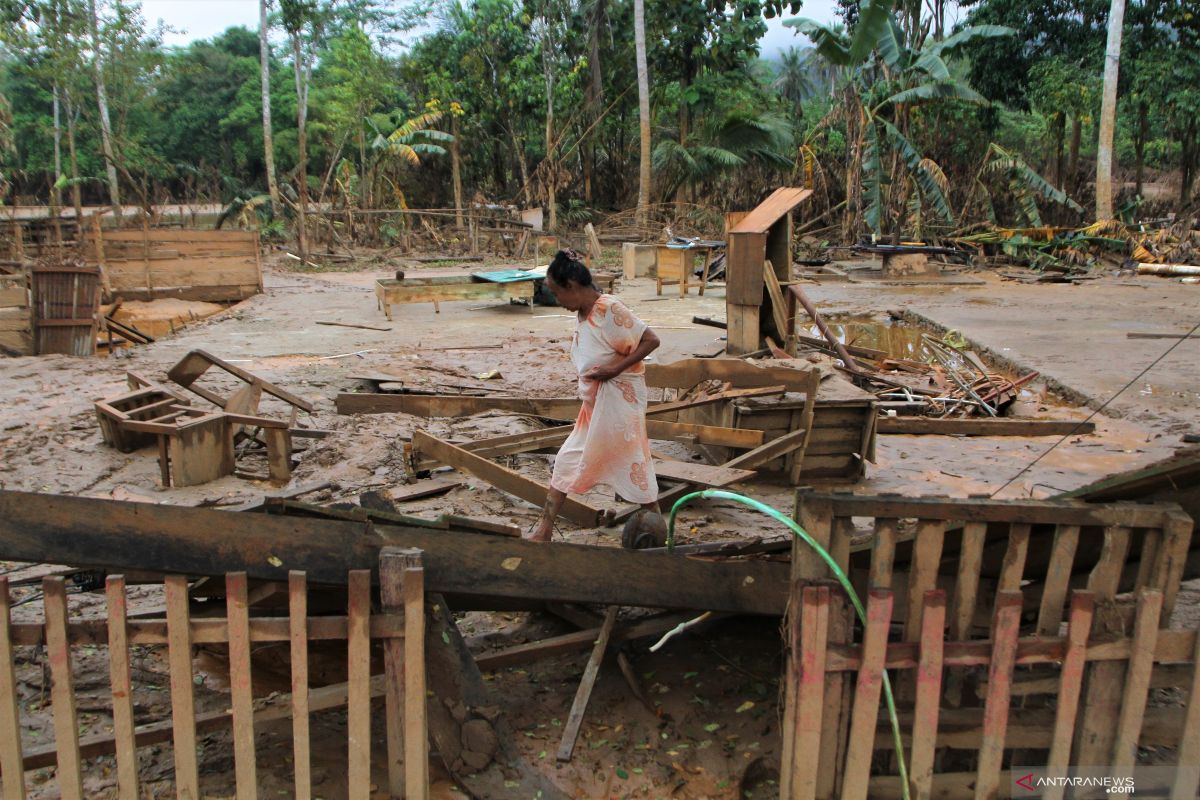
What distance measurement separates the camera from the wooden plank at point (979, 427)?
7.35 metres

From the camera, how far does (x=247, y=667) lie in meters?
2.53

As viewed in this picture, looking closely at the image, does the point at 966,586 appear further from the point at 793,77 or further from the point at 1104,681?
the point at 793,77

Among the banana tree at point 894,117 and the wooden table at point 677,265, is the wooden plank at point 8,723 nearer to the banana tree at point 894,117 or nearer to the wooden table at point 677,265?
the wooden table at point 677,265

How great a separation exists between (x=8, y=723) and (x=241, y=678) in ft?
2.25


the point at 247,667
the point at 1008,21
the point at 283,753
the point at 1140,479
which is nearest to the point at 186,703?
the point at 247,667

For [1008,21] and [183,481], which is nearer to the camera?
[183,481]

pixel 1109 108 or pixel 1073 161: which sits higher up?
pixel 1109 108

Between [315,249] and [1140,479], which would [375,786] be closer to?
[1140,479]

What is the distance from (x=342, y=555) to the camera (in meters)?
2.75

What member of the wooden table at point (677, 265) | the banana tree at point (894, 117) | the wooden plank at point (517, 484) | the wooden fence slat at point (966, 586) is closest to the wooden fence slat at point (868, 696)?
the wooden fence slat at point (966, 586)

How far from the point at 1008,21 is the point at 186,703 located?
27.0 m

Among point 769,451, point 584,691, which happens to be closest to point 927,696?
point 584,691

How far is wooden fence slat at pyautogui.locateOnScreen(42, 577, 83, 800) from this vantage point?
2455mm

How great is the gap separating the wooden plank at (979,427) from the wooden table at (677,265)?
8.43 metres
